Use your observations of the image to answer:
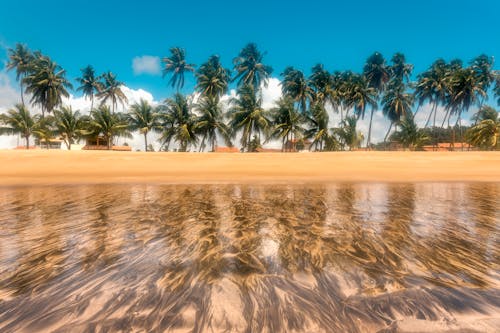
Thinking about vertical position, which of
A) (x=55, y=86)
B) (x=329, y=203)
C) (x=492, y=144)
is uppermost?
(x=55, y=86)

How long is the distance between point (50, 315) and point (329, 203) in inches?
162

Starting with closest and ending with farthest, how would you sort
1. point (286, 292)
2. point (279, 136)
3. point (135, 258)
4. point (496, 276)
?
point (286, 292), point (496, 276), point (135, 258), point (279, 136)

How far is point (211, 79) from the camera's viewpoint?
3869cm

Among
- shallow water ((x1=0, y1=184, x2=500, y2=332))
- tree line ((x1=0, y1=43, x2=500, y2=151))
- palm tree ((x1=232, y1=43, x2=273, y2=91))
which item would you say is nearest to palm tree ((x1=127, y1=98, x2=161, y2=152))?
tree line ((x1=0, y1=43, x2=500, y2=151))

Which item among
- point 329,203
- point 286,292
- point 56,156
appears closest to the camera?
point 286,292

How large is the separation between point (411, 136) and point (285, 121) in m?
18.9

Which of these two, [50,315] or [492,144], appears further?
[492,144]

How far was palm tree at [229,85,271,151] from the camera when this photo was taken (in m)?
32.2

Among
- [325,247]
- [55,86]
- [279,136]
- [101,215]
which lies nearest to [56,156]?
[101,215]

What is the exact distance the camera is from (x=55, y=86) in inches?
1683

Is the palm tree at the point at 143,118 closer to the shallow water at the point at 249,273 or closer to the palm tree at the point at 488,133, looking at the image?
the shallow water at the point at 249,273

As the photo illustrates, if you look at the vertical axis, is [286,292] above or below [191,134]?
below

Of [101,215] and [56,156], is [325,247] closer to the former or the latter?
[101,215]

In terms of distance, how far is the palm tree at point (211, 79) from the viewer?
38.7 meters
